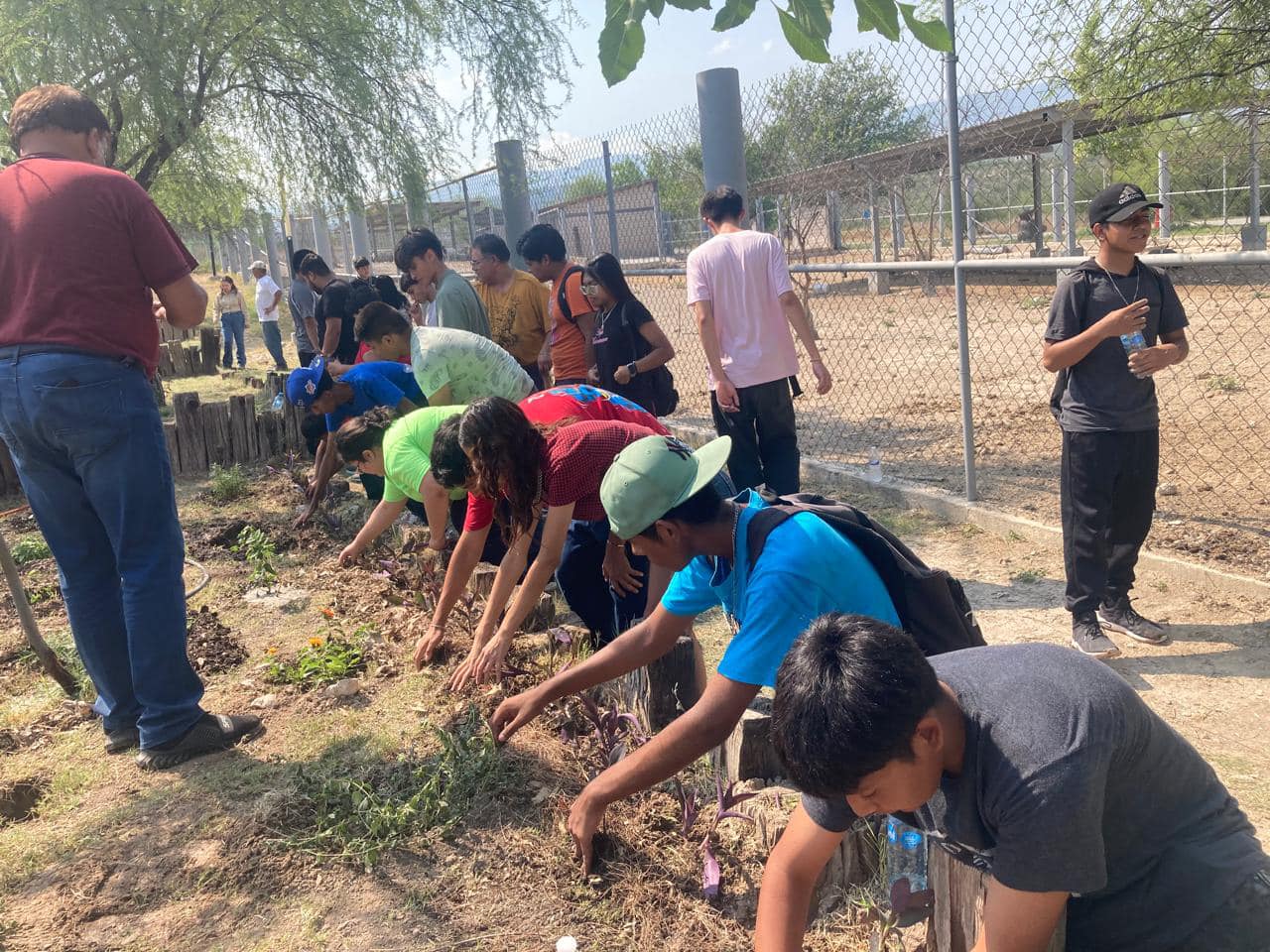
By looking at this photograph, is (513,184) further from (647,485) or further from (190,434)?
(647,485)

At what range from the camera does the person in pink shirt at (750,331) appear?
15.4 ft

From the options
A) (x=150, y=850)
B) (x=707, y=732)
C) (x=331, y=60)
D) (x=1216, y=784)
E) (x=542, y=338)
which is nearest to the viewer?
(x=1216, y=784)

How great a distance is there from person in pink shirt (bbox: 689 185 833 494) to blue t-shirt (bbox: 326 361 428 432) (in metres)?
1.56

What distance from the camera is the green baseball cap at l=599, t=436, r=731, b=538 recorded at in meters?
2.04

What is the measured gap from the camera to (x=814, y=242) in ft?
70.7

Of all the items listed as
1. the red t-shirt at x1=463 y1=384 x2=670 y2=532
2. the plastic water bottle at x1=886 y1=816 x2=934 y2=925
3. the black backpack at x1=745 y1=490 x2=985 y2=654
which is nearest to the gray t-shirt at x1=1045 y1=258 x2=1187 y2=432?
the red t-shirt at x1=463 y1=384 x2=670 y2=532

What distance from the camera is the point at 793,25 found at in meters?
1.66

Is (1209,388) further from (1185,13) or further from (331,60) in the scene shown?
(331,60)

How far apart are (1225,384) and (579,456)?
689 cm

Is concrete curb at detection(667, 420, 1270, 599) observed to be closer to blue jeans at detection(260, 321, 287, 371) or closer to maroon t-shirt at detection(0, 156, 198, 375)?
maroon t-shirt at detection(0, 156, 198, 375)

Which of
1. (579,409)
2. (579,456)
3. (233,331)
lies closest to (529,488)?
(579,456)

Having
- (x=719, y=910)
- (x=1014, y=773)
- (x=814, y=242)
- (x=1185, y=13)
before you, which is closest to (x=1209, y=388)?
(x=1185, y=13)

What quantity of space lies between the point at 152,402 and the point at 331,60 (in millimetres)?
7190

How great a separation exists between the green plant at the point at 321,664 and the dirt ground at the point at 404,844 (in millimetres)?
73
